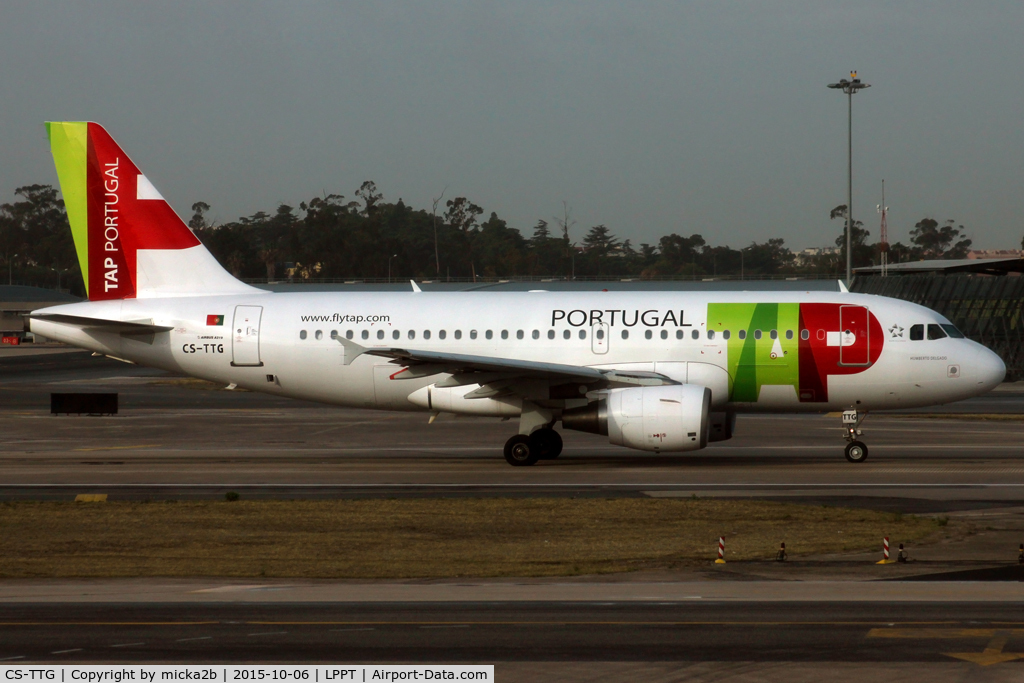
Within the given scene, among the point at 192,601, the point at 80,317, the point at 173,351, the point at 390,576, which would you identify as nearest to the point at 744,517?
the point at 390,576

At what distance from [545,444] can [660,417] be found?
3.70m

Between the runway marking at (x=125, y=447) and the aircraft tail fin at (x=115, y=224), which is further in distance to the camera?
the runway marking at (x=125, y=447)

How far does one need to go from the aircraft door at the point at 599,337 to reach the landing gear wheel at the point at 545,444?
2.33 meters

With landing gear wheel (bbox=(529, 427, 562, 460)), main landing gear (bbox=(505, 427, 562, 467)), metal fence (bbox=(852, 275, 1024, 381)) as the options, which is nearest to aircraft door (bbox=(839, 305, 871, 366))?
landing gear wheel (bbox=(529, 427, 562, 460))

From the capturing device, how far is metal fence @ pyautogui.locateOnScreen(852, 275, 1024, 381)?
198ft

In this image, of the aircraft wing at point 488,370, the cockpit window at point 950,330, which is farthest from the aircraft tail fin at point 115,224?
the cockpit window at point 950,330

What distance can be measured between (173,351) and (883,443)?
1969 centimetres

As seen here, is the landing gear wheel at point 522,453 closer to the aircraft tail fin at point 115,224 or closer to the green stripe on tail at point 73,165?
the aircraft tail fin at point 115,224

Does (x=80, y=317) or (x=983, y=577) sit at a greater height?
(x=80, y=317)

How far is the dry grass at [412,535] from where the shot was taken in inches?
626

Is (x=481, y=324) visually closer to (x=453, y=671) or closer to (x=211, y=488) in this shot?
(x=211, y=488)

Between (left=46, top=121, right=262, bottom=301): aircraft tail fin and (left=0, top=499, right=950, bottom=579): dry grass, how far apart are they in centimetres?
976

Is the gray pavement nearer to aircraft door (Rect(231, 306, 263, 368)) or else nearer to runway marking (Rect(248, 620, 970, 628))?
runway marking (Rect(248, 620, 970, 628))

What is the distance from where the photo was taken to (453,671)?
10.1 metres
